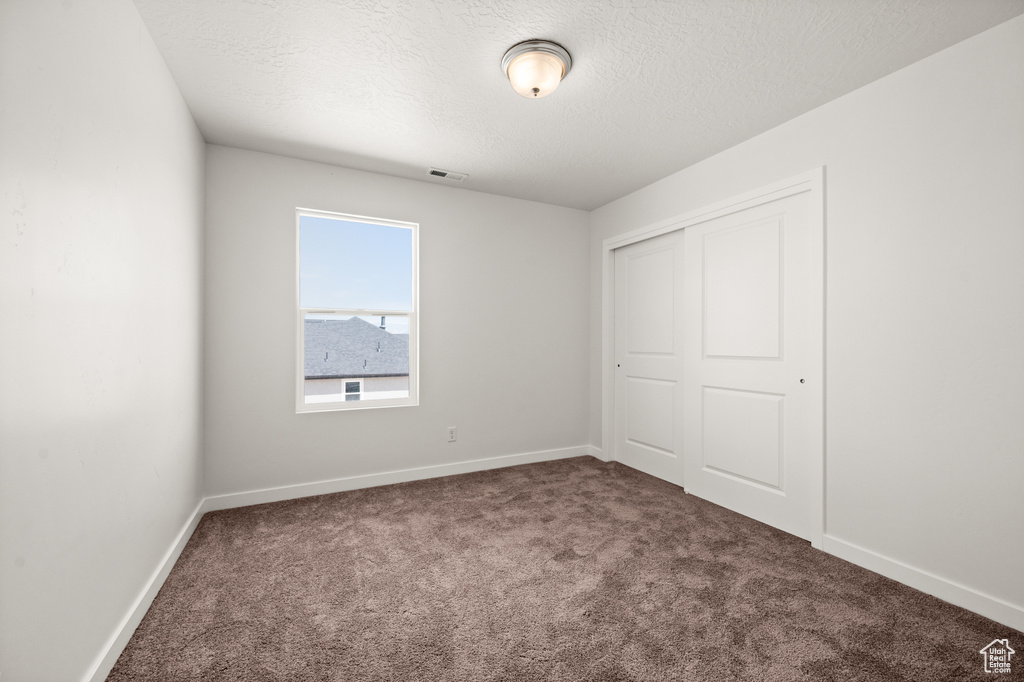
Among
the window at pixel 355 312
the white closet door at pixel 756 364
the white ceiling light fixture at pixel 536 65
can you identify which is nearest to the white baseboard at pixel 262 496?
the window at pixel 355 312

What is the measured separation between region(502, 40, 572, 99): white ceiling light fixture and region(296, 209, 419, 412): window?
191cm

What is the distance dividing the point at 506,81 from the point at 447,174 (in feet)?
4.63

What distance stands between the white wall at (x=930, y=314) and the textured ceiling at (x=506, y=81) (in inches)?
8.9

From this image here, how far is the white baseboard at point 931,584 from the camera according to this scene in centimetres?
185

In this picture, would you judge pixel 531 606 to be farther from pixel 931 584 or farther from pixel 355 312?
pixel 355 312

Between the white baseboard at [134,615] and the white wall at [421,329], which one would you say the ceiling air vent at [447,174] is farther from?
the white baseboard at [134,615]

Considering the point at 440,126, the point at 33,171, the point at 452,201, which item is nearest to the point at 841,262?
the point at 440,126

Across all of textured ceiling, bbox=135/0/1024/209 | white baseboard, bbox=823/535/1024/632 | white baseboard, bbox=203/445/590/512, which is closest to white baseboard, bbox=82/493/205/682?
white baseboard, bbox=203/445/590/512

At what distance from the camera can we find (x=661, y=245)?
385 cm

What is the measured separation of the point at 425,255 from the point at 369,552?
2.39 meters

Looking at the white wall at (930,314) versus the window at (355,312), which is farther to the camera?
the window at (355,312)

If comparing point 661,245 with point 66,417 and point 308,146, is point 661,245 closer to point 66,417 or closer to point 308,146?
point 308,146

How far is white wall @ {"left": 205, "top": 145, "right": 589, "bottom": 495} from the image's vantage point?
10.5 ft

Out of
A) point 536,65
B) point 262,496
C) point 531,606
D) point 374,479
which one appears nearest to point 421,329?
point 374,479
